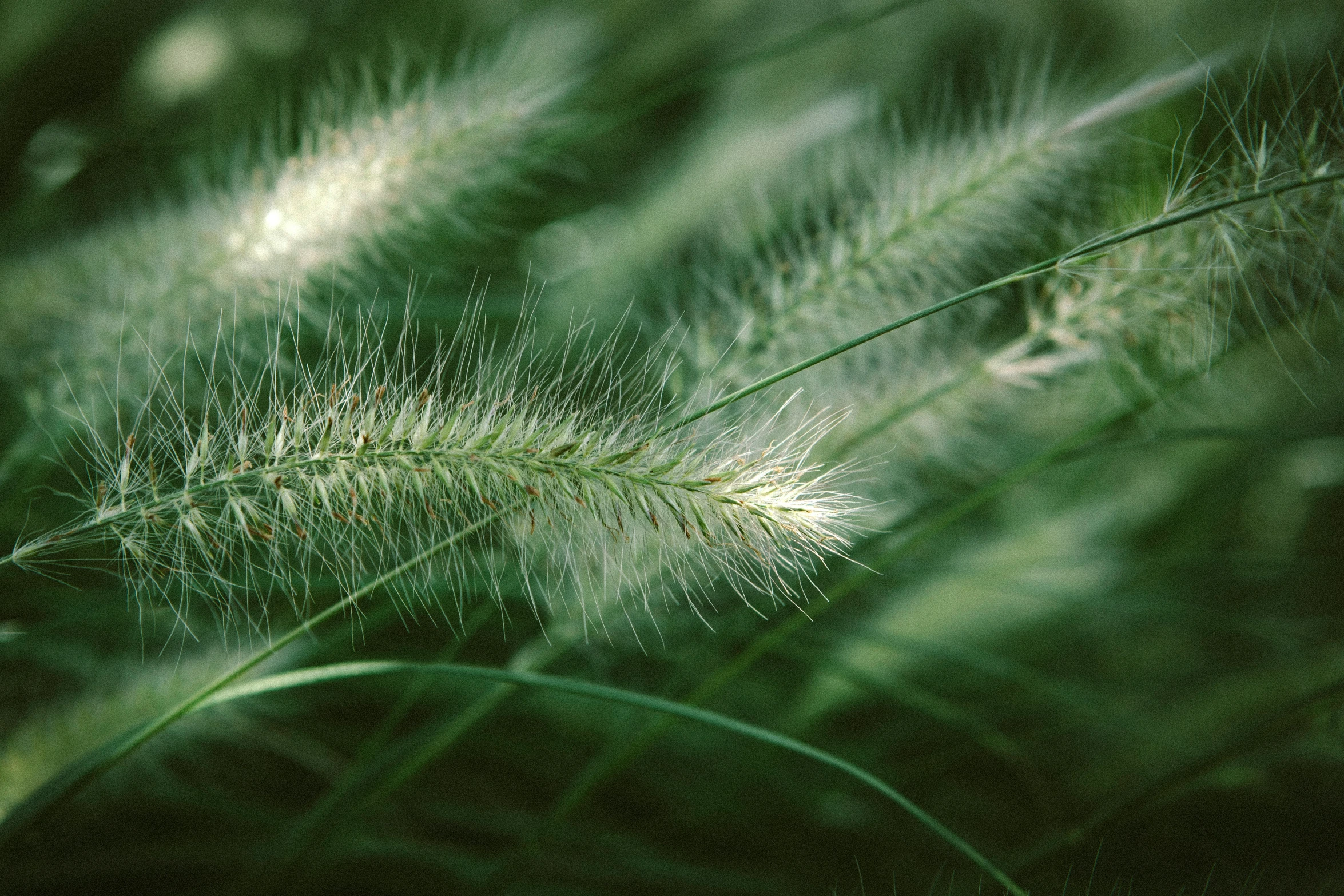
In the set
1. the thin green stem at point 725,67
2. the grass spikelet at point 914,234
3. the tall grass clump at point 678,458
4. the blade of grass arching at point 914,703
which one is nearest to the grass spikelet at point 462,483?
the tall grass clump at point 678,458

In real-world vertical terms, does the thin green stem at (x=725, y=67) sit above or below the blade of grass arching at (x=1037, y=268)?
above

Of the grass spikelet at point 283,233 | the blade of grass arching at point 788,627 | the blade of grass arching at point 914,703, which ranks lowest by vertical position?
the blade of grass arching at point 914,703

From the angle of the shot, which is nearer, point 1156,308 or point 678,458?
point 678,458

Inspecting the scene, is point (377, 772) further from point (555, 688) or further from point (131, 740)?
point (555, 688)

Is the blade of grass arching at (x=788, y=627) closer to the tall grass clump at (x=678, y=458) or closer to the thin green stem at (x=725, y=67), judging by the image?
the tall grass clump at (x=678, y=458)

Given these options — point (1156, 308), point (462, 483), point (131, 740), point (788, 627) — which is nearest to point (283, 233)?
point (462, 483)

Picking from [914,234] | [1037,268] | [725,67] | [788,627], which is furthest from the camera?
[725,67]

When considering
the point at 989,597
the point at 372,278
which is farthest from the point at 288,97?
the point at 989,597

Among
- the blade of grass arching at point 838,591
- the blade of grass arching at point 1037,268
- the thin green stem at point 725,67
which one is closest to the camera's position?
the blade of grass arching at point 1037,268
